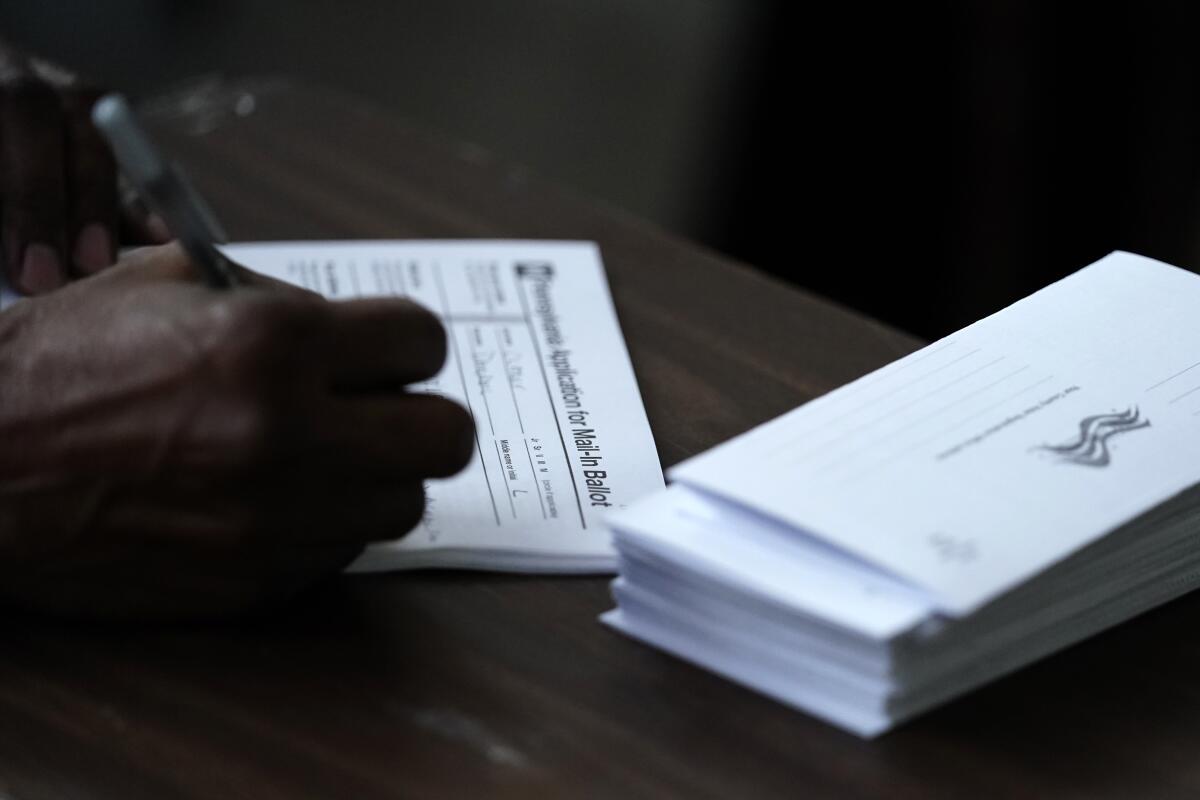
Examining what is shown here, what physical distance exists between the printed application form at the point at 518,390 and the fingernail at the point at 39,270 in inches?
4.0

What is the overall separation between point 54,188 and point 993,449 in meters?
0.58

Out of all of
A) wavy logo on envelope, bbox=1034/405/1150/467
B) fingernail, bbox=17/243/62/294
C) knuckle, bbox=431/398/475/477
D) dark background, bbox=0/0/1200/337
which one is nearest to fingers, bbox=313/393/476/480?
knuckle, bbox=431/398/475/477

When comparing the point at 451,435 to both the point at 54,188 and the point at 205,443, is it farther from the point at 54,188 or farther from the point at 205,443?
the point at 54,188

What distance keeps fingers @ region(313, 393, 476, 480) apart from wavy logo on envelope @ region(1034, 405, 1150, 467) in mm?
224

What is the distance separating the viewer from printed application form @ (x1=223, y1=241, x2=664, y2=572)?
662mm

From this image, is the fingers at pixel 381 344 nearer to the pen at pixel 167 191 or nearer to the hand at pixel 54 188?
the pen at pixel 167 191

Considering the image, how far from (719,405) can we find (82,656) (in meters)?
0.34

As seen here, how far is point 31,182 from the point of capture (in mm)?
918

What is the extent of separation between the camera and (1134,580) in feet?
2.06

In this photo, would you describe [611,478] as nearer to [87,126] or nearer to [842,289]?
[87,126]

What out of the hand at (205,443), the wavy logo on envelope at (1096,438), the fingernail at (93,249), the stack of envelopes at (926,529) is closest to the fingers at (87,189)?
the fingernail at (93,249)

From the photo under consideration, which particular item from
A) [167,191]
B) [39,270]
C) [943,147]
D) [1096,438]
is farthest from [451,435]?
[943,147]

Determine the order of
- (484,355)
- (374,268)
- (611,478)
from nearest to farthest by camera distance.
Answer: (611,478)
(484,355)
(374,268)

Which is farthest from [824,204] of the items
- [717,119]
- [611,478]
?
[611,478]
